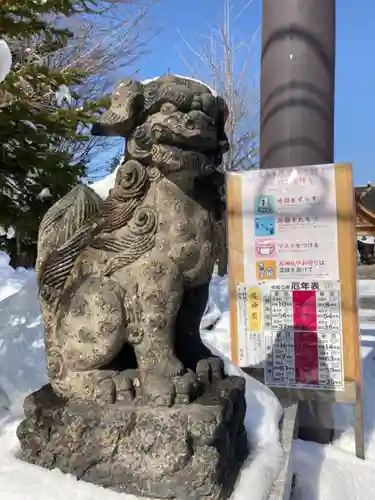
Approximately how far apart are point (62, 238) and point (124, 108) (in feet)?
1.48

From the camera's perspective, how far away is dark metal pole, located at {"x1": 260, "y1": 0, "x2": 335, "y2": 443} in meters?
2.75

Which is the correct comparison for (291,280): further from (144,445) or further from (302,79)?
(144,445)

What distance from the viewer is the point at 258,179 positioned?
8.06 ft

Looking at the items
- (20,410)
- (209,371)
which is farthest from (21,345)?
(209,371)

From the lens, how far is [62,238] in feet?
5.16

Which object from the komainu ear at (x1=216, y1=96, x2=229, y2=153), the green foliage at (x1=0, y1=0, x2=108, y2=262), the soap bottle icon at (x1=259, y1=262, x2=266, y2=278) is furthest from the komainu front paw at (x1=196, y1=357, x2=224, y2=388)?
the green foliage at (x1=0, y1=0, x2=108, y2=262)

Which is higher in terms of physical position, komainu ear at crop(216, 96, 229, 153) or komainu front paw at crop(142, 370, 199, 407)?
komainu ear at crop(216, 96, 229, 153)

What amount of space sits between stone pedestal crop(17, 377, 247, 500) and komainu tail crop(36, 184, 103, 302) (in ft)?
1.29

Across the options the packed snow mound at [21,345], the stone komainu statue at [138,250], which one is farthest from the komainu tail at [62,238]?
the packed snow mound at [21,345]

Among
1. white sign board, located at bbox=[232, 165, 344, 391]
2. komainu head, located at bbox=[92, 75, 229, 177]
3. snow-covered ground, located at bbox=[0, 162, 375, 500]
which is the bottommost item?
snow-covered ground, located at bbox=[0, 162, 375, 500]

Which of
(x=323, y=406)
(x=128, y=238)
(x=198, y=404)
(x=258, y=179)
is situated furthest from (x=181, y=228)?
(x=323, y=406)

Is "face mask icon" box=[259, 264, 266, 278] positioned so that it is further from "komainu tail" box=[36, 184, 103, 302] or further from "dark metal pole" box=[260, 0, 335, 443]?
"komainu tail" box=[36, 184, 103, 302]

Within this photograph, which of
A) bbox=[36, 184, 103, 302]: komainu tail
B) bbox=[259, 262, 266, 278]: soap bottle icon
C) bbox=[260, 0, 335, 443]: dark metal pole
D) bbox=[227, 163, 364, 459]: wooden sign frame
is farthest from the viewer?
bbox=[260, 0, 335, 443]: dark metal pole

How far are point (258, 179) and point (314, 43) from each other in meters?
0.92
